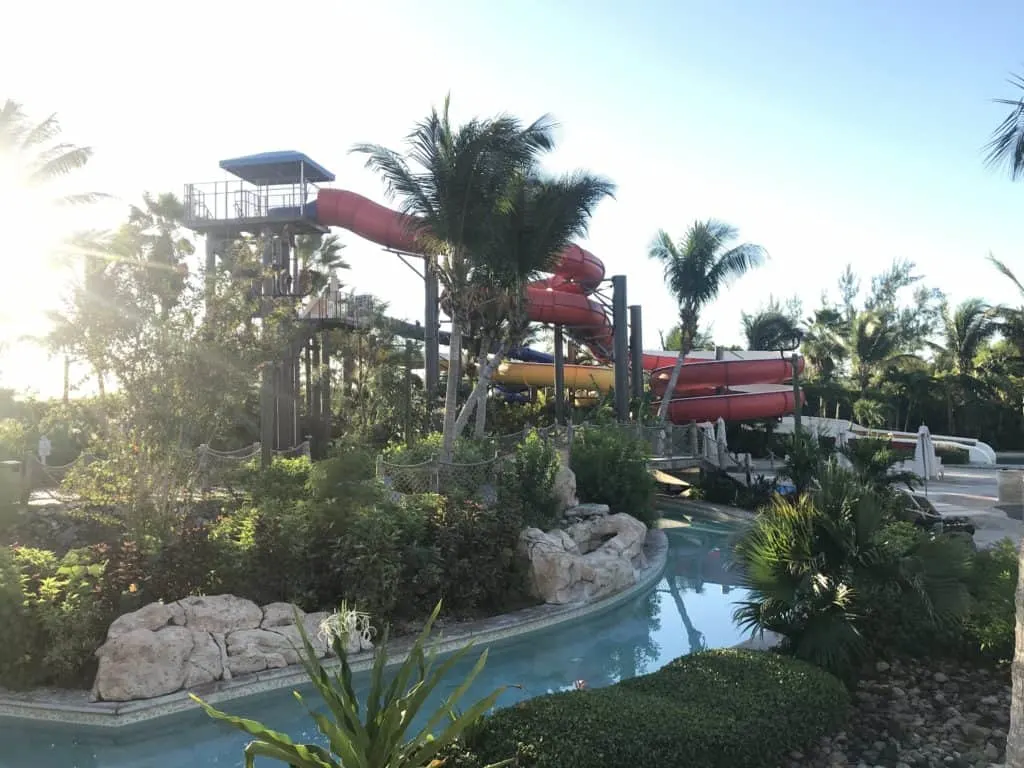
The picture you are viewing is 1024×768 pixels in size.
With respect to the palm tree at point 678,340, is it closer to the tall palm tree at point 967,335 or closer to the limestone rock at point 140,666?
the tall palm tree at point 967,335

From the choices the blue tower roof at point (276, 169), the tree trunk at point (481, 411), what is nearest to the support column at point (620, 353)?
the tree trunk at point (481, 411)

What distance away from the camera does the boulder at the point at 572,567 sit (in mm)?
8867

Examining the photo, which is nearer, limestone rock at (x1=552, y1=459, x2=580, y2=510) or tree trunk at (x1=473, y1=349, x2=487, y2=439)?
limestone rock at (x1=552, y1=459, x2=580, y2=510)

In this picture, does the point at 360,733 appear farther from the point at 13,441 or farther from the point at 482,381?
the point at 13,441

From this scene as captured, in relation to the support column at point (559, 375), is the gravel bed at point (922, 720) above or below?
below

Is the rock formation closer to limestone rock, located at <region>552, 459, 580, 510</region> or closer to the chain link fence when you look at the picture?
the chain link fence

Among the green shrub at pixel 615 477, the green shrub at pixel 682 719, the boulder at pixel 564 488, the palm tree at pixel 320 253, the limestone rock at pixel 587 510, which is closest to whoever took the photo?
the green shrub at pixel 682 719

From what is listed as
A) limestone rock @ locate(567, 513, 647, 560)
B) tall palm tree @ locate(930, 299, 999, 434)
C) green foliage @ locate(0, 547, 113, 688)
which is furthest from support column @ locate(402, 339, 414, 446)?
tall palm tree @ locate(930, 299, 999, 434)

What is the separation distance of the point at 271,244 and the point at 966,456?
2506cm

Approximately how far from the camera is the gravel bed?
441 cm

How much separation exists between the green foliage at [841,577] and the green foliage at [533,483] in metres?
4.88

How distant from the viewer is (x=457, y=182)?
→ 35.8ft

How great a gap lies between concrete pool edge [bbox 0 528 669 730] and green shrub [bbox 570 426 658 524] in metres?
4.73

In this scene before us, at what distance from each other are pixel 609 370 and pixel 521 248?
43.3 ft
